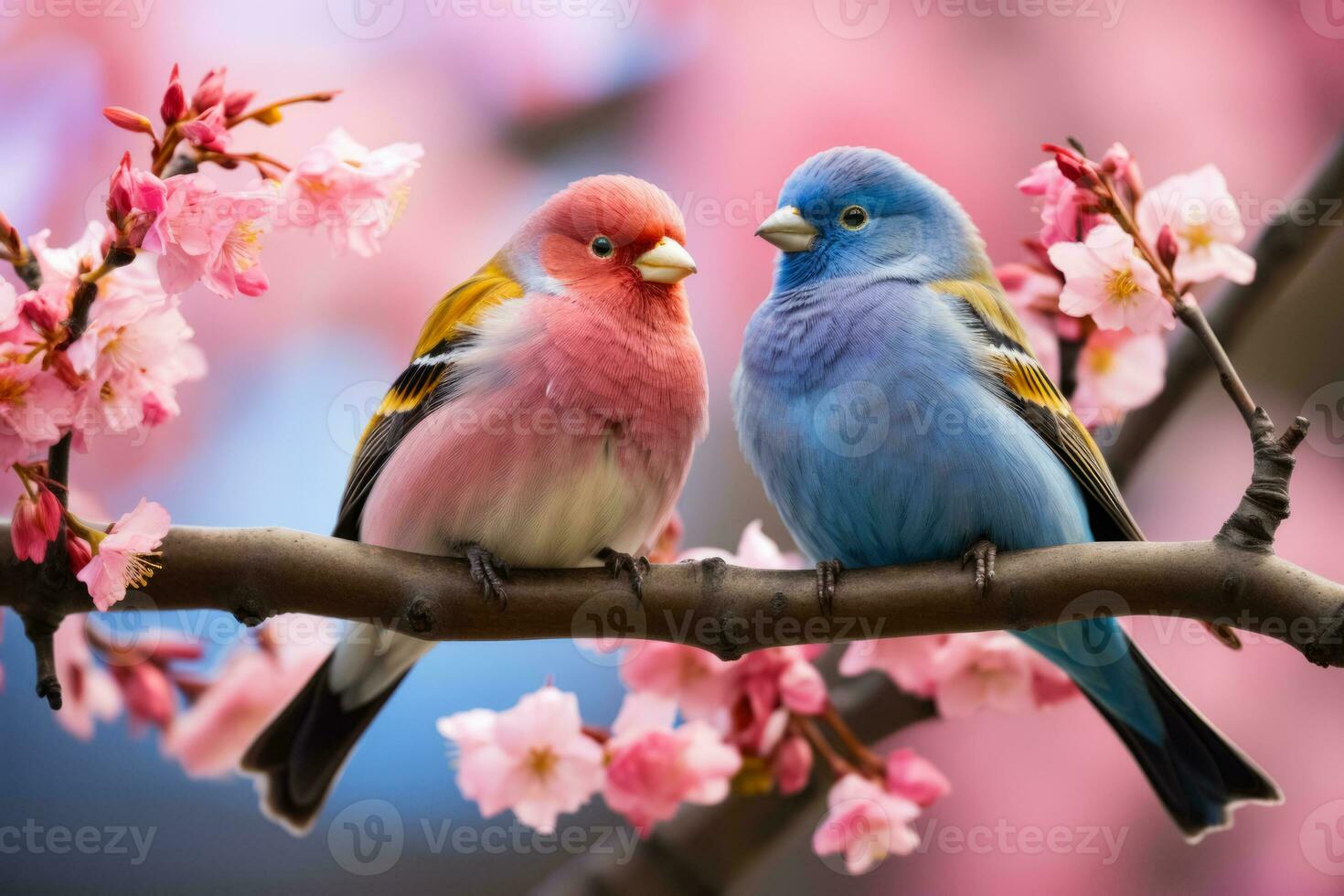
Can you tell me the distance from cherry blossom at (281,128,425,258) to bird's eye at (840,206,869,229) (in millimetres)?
425

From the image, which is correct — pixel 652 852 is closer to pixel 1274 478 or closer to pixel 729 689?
pixel 729 689

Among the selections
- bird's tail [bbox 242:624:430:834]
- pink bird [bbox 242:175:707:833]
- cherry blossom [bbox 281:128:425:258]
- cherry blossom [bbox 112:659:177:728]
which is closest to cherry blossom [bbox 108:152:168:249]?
cherry blossom [bbox 281:128:425:258]

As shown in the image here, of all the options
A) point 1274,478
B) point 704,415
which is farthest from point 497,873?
point 1274,478

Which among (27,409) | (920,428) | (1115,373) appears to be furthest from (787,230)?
(27,409)

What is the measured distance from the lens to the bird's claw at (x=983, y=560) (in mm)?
938

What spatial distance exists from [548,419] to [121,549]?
0.40 metres

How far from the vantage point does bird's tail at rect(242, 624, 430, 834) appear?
1.21 m

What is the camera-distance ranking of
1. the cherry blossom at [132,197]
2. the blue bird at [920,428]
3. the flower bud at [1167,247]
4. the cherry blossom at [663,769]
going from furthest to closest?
the cherry blossom at [663,769] < the blue bird at [920,428] < the flower bud at [1167,247] < the cherry blossom at [132,197]

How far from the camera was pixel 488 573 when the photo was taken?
39.5 inches

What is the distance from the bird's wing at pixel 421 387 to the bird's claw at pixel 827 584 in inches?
16.4

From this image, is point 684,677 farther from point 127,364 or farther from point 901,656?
point 127,364

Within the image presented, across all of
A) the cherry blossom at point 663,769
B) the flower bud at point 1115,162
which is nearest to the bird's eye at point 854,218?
the flower bud at point 1115,162

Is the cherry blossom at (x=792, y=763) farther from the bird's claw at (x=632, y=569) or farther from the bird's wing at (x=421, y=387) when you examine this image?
the bird's wing at (x=421, y=387)

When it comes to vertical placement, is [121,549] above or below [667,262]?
below
